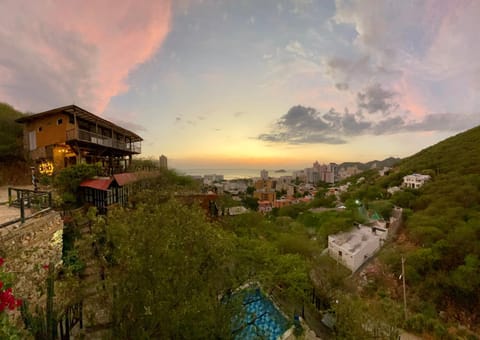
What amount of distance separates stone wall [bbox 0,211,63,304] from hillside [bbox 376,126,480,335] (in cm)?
1585

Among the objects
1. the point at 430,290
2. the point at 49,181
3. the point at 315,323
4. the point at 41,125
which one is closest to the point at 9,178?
the point at 41,125

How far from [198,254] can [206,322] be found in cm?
108

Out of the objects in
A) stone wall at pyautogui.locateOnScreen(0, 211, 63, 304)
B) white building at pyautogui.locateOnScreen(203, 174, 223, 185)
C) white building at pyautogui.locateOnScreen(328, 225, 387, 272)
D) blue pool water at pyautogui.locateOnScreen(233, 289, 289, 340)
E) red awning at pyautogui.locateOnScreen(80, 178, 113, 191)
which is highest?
red awning at pyautogui.locateOnScreen(80, 178, 113, 191)

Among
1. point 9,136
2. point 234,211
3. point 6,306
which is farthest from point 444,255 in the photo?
point 9,136

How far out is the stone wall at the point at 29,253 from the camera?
184 inches

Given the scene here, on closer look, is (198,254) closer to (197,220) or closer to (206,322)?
(197,220)

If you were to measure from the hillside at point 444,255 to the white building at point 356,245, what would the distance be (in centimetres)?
169

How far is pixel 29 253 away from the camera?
5105 mm

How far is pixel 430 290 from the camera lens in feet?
49.8

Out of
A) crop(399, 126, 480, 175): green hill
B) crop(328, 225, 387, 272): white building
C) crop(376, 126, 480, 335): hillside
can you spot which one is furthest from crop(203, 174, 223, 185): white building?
crop(399, 126, 480, 175): green hill

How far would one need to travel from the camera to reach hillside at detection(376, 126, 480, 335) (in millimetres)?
13953

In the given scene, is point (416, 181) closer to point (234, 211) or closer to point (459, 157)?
point (459, 157)

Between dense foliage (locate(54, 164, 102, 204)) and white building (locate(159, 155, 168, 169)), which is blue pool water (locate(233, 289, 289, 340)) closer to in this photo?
dense foliage (locate(54, 164, 102, 204))

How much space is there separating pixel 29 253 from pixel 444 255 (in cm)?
2387
